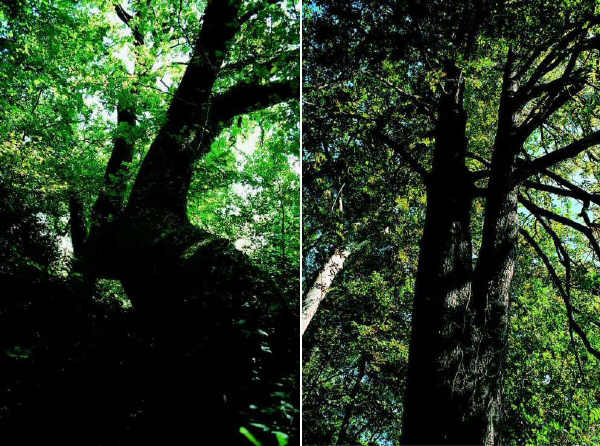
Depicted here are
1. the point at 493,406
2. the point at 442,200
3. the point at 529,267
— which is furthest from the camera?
the point at 529,267

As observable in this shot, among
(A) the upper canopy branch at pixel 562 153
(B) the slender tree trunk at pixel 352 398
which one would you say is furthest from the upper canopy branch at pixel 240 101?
(B) the slender tree trunk at pixel 352 398

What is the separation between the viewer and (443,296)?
2.49m

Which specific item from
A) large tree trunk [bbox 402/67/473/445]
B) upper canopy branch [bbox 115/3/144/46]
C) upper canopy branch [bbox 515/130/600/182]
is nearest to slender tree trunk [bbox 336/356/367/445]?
large tree trunk [bbox 402/67/473/445]

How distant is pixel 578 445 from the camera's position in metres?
3.04

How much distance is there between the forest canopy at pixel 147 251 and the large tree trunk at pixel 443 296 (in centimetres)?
85

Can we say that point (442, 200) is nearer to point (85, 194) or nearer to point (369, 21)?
point (369, 21)

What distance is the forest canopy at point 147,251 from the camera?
168 cm

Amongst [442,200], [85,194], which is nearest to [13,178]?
[85,194]

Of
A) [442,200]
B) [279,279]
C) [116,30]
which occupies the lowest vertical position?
[279,279]

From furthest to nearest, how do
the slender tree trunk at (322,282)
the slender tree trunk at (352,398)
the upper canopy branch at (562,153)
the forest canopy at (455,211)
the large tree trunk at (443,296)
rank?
the slender tree trunk at (352,398), the slender tree trunk at (322,282), the forest canopy at (455,211), the large tree trunk at (443,296), the upper canopy branch at (562,153)

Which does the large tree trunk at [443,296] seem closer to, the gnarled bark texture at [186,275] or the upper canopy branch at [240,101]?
the gnarled bark texture at [186,275]

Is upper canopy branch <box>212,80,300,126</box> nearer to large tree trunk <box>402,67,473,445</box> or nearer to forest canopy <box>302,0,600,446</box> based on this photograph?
forest canopy <box>302,0,600,446</box>

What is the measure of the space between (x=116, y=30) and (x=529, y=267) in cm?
735

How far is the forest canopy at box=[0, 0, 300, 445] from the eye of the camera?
5.50 feet
